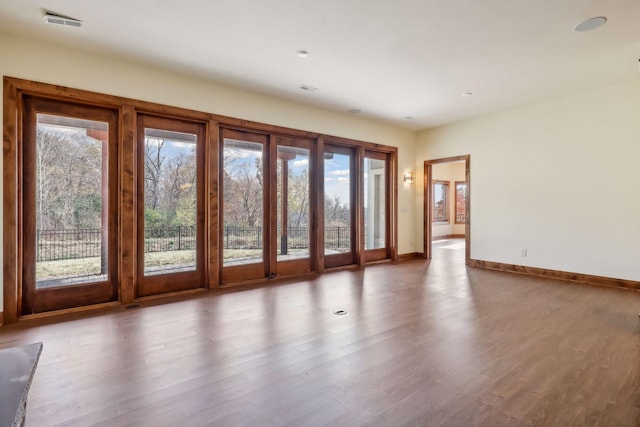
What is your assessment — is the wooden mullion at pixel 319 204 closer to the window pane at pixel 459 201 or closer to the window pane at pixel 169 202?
the window pane at pixel 169 202

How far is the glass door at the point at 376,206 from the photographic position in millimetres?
6848

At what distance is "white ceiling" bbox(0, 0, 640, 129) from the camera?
2932 mm

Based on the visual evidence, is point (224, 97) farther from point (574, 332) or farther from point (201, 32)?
point (574, 332)

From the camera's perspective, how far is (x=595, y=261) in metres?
5.02

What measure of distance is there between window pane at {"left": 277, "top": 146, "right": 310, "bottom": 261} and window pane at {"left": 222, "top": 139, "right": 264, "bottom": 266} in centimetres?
39

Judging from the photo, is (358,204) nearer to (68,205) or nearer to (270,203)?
(270,203)

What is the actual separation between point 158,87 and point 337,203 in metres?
3.58

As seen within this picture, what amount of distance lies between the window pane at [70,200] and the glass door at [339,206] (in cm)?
358

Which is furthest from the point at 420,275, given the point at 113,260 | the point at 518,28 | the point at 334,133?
the point at 113,260

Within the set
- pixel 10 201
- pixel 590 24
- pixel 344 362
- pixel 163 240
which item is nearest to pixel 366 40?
pixel 590 24

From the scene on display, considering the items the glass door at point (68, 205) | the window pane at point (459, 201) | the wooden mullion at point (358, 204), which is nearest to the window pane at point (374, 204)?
the wooden mullion at point (358, 204)

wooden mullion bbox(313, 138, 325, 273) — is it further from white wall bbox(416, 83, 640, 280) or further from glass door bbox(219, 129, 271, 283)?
white wall bbox(416, 83, 640, 280)

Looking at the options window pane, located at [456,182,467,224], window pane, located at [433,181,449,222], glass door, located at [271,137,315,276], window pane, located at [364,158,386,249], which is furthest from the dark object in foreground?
window pane, located at [456,182,467,224]

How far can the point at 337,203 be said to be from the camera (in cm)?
631
